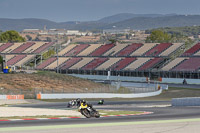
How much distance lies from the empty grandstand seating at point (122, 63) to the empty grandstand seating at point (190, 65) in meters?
17.7

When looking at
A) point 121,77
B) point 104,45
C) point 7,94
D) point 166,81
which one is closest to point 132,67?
point 121,77

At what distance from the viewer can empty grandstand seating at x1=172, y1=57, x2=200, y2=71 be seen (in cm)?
10581

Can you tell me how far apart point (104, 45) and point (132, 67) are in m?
30.9

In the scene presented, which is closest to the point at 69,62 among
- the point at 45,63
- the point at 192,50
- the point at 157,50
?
the point at 45,63

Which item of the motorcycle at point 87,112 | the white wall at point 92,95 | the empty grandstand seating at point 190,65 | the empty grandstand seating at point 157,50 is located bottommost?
the white wall at point 92,95

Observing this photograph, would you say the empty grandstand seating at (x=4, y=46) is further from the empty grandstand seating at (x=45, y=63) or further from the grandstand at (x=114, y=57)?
the empty grandstand seating at (x=45, y=63)

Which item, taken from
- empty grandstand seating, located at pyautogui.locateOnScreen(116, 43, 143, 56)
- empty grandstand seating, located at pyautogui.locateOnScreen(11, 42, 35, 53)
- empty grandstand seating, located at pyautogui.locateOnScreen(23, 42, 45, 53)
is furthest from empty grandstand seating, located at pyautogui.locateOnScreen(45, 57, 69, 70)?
empty grandstand seating, located at pyautogui.locateOnScreen(11, 42, 35, 53)

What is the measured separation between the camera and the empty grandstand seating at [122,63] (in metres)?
125

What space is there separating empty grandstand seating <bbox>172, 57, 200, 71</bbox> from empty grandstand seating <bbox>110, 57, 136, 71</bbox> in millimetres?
17700

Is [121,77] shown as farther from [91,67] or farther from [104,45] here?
[104,45]

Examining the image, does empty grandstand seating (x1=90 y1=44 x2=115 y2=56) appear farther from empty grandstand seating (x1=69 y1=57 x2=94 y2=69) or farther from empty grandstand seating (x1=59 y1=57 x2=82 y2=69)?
empty grandstand seating (x1=59 y1=57 x2=82 y2=69)

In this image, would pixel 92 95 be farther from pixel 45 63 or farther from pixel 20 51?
pixel 20 51

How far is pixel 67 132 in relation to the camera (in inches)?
1036

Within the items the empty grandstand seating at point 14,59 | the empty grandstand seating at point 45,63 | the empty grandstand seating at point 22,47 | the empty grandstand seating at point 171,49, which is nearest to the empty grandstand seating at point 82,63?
the empty grandstand seating at point 45,63
